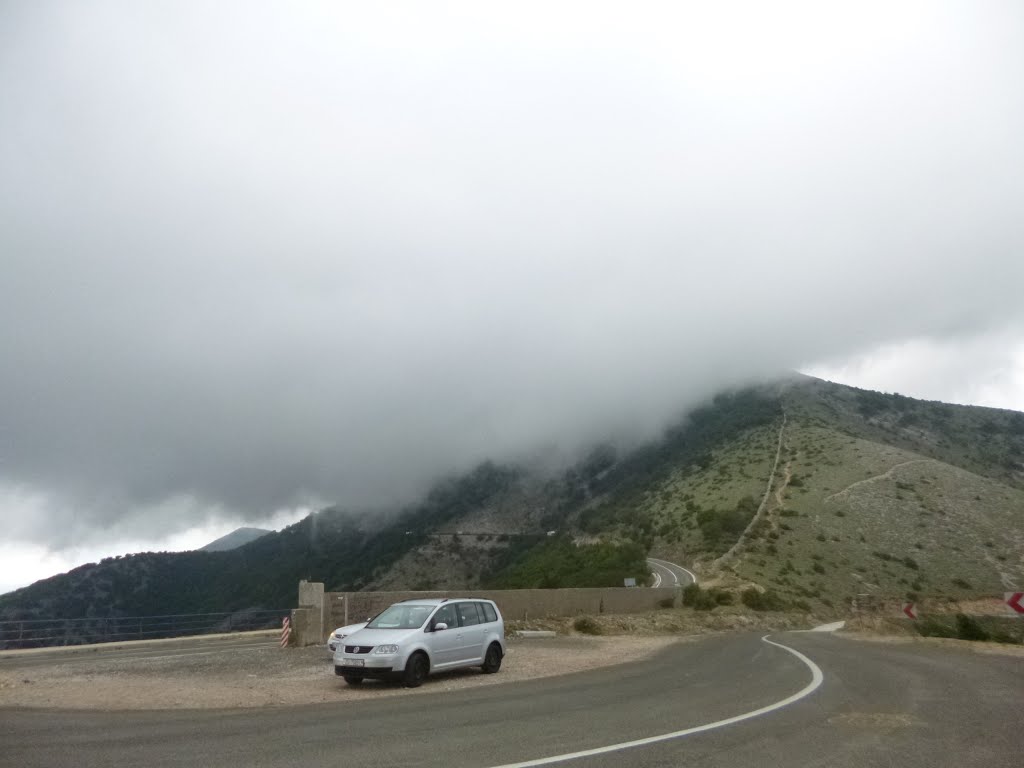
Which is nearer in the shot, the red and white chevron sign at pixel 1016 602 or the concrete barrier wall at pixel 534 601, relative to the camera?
the red and white chevron sign at pixel 1016 602

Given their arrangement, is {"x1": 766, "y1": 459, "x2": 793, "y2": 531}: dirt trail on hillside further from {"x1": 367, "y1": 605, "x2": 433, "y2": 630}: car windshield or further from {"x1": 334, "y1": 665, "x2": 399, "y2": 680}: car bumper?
{"x1": 334, "y1": 665, "x2": 399, "y2": 680}: car bumper

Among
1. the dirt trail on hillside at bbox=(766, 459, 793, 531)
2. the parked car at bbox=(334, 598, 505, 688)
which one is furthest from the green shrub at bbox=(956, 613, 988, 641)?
the dirt trail on hillside at bbox=(766, 459, 793, 531)

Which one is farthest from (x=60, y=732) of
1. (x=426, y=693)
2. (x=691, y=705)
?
(x=691, y=705)

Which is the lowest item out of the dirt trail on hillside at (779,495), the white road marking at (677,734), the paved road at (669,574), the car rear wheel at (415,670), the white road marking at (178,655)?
the white road marking at (677,734)

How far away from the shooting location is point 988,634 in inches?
1056

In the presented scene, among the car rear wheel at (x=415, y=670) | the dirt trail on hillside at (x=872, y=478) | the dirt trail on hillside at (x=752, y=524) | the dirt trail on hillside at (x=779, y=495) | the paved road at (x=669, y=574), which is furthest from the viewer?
the dirt trail on hillside at (x=872, y=478)

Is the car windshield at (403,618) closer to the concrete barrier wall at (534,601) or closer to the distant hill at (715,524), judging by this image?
the concrete barrier wall at (534,601)

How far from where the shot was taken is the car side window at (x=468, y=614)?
57.6 ft

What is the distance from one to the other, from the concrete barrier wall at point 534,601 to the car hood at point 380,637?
6.46m

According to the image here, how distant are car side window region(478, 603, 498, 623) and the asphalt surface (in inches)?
86.7

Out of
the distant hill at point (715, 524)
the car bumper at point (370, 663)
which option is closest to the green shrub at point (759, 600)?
the distant hill at point (715, 524)

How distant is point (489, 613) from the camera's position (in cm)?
1844

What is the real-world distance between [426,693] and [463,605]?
2.94 m

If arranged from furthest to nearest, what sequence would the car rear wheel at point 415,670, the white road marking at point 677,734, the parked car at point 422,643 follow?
the car rear wheel at point 415,670 < the parked car at point 422,643 < the white road marking at point 677,734
